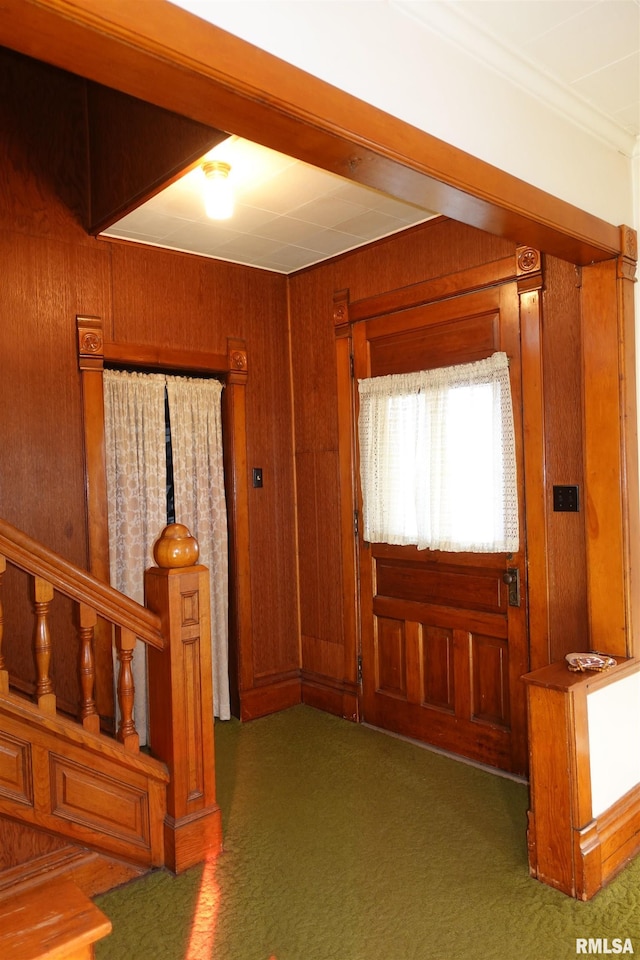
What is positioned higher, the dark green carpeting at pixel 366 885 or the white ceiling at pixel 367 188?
the white ceiling at pixel 367 188

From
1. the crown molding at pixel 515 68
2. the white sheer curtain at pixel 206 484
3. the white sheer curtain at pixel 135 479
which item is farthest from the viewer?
the white sheer curtain at pixel 206 484

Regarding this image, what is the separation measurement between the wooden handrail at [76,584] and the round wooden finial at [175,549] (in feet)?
0.68

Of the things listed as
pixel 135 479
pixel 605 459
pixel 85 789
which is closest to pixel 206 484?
pixel 135 479

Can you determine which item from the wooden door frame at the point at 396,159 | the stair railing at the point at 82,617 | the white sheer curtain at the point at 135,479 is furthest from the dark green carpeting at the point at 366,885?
the white sheer curtain at the point at 135,479

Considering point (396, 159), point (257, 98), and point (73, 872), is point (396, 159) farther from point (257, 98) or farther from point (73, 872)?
point (73, 872)

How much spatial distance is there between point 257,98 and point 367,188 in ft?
5.89

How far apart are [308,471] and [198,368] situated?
0.97 metres

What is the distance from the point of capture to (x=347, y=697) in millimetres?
4176

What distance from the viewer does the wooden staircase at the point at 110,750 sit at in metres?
2.27

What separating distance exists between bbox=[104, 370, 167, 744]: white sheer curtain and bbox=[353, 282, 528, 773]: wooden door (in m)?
1.24

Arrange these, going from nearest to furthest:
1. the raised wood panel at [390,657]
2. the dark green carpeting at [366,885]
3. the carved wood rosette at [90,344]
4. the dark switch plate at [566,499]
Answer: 1. the dark green carpeting at [366,885]
2. the dark switch plate at [566,499]
3. the carved wood rosette at [90,344]
4. the raised wood panel at [390,657]

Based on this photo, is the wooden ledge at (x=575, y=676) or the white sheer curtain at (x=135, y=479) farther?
the white sheer curtain at (x=135, y=479)

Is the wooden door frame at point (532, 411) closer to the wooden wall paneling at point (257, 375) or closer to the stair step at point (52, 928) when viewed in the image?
the wooden wall paneling at point (257, 375)

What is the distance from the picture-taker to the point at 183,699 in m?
2.64
